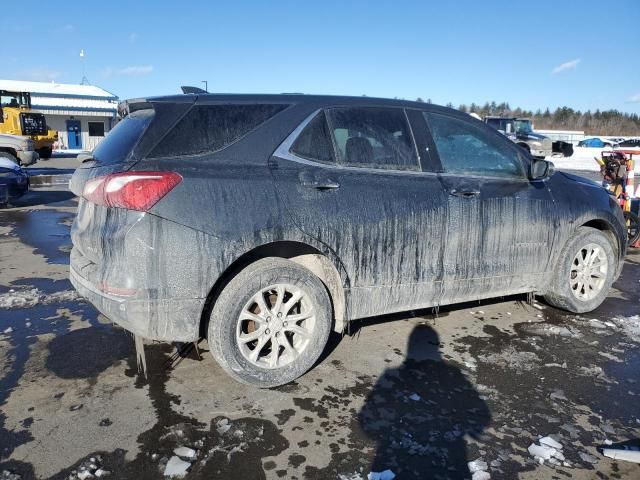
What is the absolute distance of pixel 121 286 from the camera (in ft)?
9.59

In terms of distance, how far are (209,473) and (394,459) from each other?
0.93 meters

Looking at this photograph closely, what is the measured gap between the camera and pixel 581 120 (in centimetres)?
7694

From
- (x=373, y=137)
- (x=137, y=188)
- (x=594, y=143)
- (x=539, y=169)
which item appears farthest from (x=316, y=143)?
(x=594, y=143)

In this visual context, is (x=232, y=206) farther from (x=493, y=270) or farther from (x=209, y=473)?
(x=493, y=270)

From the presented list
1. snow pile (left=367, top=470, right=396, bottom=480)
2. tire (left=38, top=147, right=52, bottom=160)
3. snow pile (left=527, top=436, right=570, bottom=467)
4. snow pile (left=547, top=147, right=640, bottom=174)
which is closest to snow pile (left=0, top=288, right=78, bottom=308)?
snow pile (left=367, top=470, right=396, bottom=480)

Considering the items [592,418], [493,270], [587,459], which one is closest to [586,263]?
[493,270]

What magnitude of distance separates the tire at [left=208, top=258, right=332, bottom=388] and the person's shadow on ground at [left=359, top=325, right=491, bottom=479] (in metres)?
0.57

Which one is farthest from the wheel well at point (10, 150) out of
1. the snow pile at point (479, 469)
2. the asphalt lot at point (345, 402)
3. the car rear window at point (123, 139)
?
the snow pile at point (479, 469)

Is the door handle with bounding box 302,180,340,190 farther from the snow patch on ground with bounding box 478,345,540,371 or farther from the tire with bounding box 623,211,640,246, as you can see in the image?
the tire with bounding box 623,211,640,246

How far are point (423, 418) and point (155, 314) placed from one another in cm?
169

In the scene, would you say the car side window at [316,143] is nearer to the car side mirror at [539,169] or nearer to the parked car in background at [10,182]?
the car side mirror at [539,169]

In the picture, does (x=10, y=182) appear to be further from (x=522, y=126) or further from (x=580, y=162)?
(x=522, y=126)

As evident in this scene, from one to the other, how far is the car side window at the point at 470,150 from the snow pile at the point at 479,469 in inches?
85.2

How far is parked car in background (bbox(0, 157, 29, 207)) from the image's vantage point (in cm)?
1069
